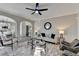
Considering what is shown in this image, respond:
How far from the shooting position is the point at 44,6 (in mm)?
1997

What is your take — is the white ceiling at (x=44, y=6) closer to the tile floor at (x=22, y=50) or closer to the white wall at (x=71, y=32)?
the white wall at (x=71, y=32)

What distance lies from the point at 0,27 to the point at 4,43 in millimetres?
289

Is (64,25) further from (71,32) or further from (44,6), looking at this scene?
(44,6)

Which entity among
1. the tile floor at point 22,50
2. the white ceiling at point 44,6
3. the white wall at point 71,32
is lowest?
the tile floor at point 22,50

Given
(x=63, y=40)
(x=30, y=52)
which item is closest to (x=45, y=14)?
(x=63, y=40)

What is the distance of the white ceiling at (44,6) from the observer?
1.98m

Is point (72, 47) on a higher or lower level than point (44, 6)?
lower

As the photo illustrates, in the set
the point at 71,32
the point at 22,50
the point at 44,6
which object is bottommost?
the point at 22,50

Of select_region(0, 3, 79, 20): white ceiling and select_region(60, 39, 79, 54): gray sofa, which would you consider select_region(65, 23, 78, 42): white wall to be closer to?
select_region(60, 39, 79, 54): gray sofa

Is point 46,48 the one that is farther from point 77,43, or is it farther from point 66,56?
point 77,43

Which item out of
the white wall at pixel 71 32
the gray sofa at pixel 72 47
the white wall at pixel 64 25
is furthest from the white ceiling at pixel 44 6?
the gray sofa at pixel 72 47

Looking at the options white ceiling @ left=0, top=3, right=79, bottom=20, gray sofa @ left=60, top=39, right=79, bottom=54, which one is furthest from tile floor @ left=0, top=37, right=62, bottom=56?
white ceiling @ left=0, top=3, right=79, bottom=20

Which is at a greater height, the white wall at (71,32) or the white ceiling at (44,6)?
the white ceiling at (44,6)

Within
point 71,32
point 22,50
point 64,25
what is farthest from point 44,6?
point 22,50
